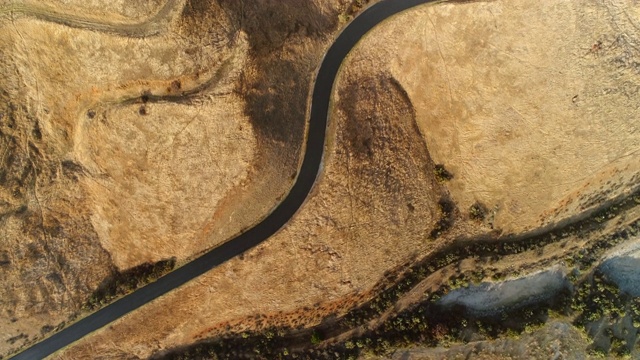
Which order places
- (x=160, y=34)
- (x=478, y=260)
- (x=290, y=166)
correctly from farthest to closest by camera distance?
(x=478, y=260) → (x=290, y=166) → (x=160, y=34)

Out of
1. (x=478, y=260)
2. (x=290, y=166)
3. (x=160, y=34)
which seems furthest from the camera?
(x=478, y=260)

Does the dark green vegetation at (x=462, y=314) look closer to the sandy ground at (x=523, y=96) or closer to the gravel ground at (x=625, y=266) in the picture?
the gravel ground at (x=625, y=266)

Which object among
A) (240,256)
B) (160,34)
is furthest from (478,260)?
(160,34)

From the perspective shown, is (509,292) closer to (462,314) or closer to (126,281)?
(462,314)

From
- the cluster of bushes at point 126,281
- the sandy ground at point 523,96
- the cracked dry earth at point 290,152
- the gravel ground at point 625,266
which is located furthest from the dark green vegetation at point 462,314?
the cluster of bushes at point 126,281

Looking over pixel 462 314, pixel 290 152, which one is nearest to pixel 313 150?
pixel 290 152

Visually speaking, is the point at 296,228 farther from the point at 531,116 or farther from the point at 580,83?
the point at 580,83

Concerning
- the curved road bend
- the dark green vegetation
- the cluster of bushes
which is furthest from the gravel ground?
the cluster of bushes
